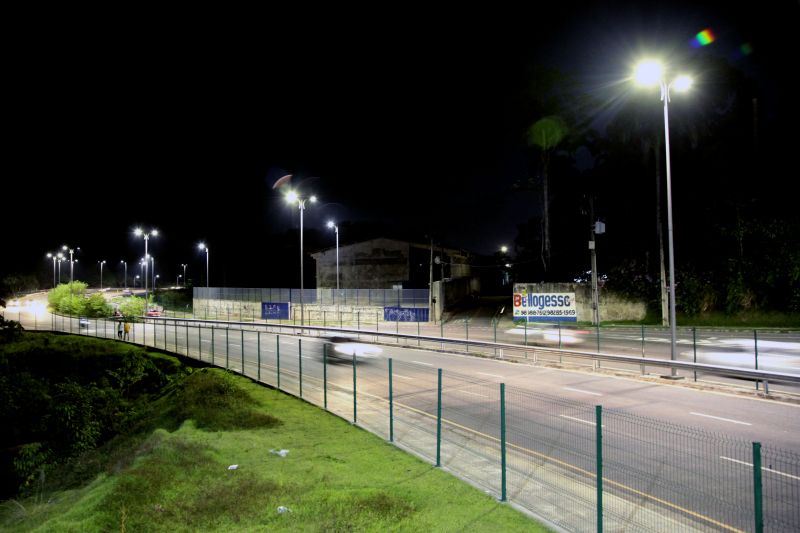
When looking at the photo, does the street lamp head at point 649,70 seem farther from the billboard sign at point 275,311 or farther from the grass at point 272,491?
the billboard sign at point 275,311

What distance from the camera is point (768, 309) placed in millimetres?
35750

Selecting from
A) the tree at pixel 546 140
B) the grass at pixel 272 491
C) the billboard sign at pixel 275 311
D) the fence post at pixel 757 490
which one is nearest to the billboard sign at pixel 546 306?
the tree at pixel 546 140

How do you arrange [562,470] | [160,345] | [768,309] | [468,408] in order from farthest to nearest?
[768,309] → [160,345] → [468,408] → [562,470]

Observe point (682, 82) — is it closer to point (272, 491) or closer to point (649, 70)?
point (649, 70)

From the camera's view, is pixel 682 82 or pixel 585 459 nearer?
pixel 585 459

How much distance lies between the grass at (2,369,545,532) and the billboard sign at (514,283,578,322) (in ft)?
91.2

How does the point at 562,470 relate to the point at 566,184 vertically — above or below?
below

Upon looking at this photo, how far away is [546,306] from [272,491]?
3278cm

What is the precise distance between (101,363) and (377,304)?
81.5 feet

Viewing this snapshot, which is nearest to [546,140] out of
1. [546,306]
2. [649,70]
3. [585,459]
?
[546,306]

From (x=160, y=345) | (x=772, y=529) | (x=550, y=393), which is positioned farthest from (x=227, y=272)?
(x=772, y=529)

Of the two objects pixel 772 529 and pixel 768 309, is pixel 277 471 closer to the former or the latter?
pixel 772 529

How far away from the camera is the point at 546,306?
125 feet

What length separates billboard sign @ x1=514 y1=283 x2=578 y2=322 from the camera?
123 ft
